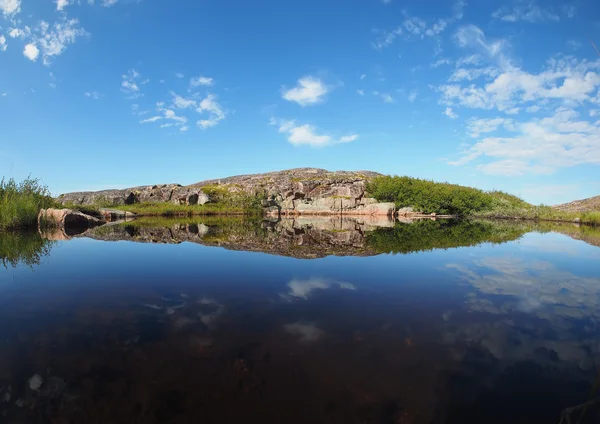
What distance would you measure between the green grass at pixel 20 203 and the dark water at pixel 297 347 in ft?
44.2

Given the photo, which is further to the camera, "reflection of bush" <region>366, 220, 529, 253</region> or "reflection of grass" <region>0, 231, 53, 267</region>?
"reflection of bush" <region>366, 220, 529, 253</region>

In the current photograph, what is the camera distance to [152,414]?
7.58 ft

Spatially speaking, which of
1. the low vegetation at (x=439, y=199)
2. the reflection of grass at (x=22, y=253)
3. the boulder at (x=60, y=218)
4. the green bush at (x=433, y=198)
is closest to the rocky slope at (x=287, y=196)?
the green bush at (x=433, y=198)

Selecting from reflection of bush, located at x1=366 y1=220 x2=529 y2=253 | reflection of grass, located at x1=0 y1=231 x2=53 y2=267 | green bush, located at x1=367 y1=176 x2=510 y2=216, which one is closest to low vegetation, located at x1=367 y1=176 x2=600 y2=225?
green bush, located at x1=367 y1=176 x2=510 y2=216

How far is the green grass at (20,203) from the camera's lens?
16.9m

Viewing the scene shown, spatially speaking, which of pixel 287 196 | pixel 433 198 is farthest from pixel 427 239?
pixel 287 196

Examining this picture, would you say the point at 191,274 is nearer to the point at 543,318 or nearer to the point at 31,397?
the point at 31,397

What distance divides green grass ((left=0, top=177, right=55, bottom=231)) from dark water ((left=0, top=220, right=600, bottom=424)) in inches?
531

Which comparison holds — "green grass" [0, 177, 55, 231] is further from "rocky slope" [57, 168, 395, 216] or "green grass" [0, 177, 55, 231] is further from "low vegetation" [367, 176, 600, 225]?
"low vegetation" [367, 176, 600, 225]

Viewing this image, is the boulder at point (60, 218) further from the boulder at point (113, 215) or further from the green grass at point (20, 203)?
the boulder at point (113, 215)

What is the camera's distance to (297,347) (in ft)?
11.0

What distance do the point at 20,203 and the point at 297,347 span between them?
20.8 m

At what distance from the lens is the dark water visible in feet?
7.90

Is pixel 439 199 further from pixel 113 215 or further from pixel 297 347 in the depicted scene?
pixel 297 347
